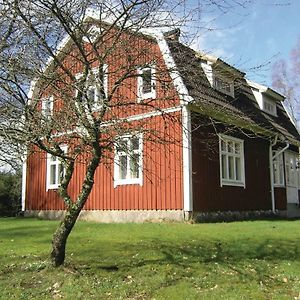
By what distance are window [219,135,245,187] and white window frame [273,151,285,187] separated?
11.4ft

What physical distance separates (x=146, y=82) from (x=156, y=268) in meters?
3.00

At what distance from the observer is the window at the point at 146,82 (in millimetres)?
7129

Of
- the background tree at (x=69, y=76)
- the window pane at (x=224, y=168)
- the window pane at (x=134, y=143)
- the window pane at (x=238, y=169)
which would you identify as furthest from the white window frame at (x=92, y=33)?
the window pane at (x=238, y=169)

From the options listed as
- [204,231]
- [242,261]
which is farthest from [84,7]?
[204,231]

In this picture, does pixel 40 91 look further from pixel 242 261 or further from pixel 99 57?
pixel 242 261

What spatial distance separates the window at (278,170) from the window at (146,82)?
13948 millimetres

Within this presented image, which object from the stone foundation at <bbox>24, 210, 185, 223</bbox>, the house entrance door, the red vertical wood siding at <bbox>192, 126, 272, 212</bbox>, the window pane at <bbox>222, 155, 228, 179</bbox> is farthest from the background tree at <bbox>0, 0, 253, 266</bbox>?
the house entrance door

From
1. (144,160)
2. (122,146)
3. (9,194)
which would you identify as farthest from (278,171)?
(122,146)

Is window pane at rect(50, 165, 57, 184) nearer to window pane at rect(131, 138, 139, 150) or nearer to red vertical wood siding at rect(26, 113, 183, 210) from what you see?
red vertical wood siding at rect(26, 113, 183, 210)

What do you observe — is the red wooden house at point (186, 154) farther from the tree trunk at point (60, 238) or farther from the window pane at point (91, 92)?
the tree trunk at point (60, 238)

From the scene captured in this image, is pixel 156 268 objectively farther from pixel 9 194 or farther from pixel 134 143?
pixel 9 194

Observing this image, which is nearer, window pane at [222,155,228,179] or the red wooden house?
the red wooden house

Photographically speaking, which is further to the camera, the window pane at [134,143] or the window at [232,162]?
the window at [232,162]

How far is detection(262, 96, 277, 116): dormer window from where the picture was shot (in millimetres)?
21453
